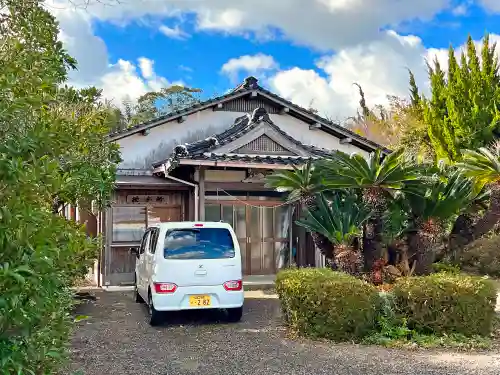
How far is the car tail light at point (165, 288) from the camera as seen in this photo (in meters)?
8.45

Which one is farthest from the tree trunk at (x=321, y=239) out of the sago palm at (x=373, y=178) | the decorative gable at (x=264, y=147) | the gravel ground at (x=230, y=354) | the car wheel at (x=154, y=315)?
the decorative gable at (x=264, y=147)

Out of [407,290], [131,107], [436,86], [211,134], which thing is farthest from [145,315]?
[131,107]

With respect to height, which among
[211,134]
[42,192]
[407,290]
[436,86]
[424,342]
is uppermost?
[436,86]

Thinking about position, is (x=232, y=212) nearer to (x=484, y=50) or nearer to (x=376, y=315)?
(x=376, y=315)

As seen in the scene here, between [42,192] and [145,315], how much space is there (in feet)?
24.2

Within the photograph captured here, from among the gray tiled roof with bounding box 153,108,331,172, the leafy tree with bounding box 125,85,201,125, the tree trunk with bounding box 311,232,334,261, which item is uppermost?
the leafy tree with bounding box 125,85,201,125

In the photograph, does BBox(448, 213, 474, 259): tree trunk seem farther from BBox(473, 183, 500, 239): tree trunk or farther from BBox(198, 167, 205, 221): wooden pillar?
BBox(198, 167, 205, 221): wooden pillar

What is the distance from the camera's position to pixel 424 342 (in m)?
7.32

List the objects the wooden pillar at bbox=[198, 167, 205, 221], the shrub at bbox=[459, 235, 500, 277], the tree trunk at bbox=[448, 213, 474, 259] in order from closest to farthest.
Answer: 1. the tree trunk at bbox=[448, 213, 474, 259]
2. the wooden pillar at bbox=[198, 167, 205, 221]
3. the shrub at bbox=[459, 235, 500, 277]

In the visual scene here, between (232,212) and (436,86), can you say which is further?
(436,86)

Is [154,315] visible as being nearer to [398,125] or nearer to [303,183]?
[303,183]

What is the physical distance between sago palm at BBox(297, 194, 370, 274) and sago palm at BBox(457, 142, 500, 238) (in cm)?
206

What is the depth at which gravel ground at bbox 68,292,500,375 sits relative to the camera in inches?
246

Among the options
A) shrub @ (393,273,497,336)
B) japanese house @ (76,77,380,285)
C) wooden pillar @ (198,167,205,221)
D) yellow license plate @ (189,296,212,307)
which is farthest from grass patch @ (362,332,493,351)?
wooden pillar @ (198,167,205,221)
